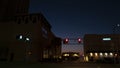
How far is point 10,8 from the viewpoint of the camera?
88750mm

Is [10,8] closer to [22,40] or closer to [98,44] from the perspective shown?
[22,40]

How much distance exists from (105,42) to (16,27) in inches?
1420

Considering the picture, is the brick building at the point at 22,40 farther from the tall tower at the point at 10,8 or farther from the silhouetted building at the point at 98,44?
the silhouetted building at the point at 98,44

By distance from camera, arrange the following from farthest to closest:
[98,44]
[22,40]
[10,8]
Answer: [10,8] → [98,44] → [22,40]

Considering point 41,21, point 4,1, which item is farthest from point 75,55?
point 4,1

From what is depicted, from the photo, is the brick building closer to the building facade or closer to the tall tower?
the building facade

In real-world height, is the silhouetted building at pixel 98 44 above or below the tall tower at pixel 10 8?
below

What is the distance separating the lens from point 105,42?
7819 cm

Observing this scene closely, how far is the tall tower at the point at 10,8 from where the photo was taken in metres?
86.4

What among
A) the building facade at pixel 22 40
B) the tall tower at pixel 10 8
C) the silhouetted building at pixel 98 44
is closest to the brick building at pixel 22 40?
the building facade at pixel 22 40

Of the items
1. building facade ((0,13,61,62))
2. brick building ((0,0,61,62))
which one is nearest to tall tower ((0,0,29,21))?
brick building ((0,0,61,62))

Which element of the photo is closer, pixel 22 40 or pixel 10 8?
pixel 22 40

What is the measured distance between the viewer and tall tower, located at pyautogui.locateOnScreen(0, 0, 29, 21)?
86369mm

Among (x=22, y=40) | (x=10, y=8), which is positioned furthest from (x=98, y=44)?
(x=10, y=8)
